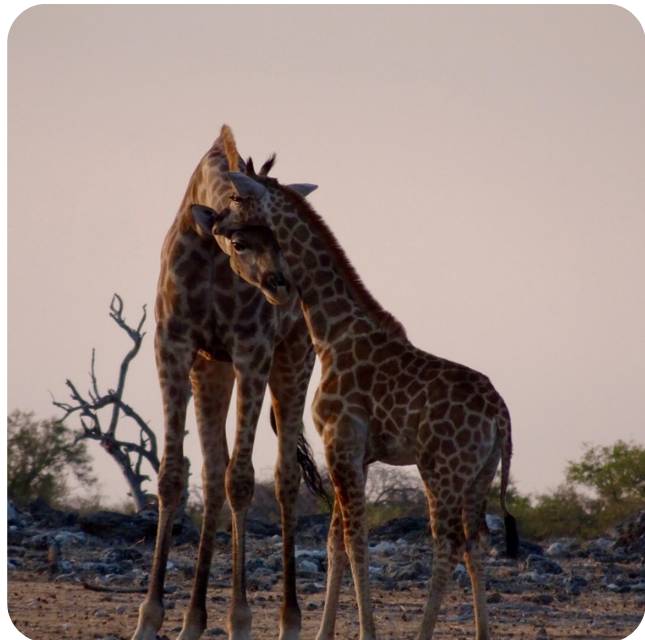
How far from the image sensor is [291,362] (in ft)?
34.7

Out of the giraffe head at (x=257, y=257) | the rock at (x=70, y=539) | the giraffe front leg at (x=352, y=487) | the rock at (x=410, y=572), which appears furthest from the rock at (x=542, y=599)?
the rock at (x=70, y=539)

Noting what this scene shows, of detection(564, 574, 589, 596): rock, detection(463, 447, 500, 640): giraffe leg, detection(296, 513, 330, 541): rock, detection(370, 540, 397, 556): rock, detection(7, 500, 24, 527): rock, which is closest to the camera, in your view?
detection(463, 447, 500, 640): giraffe leg

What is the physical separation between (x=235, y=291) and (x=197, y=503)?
1365 cm

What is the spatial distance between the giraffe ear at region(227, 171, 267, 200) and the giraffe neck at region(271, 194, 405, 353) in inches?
7.0

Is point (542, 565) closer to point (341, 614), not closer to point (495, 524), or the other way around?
point (495, 524)

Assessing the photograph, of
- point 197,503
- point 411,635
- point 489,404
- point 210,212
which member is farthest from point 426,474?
point 197,503

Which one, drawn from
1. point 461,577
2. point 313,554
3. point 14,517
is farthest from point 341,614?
point 14,517

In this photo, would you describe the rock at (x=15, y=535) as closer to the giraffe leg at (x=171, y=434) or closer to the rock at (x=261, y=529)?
the rock at (x=261, y=529)

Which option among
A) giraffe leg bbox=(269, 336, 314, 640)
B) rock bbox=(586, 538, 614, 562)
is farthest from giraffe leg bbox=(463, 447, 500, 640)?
rock bbox=(586, 538, 614, 562)

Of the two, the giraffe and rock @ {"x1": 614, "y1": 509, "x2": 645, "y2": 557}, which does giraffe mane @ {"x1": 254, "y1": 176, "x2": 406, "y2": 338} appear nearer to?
the giraffe

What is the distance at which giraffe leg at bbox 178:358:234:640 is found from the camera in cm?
961

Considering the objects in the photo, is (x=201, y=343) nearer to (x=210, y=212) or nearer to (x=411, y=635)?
(x=210, y=212)

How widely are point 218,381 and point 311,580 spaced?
9.26 feet

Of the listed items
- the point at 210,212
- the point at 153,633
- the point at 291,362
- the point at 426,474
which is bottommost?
the point at 153,633
